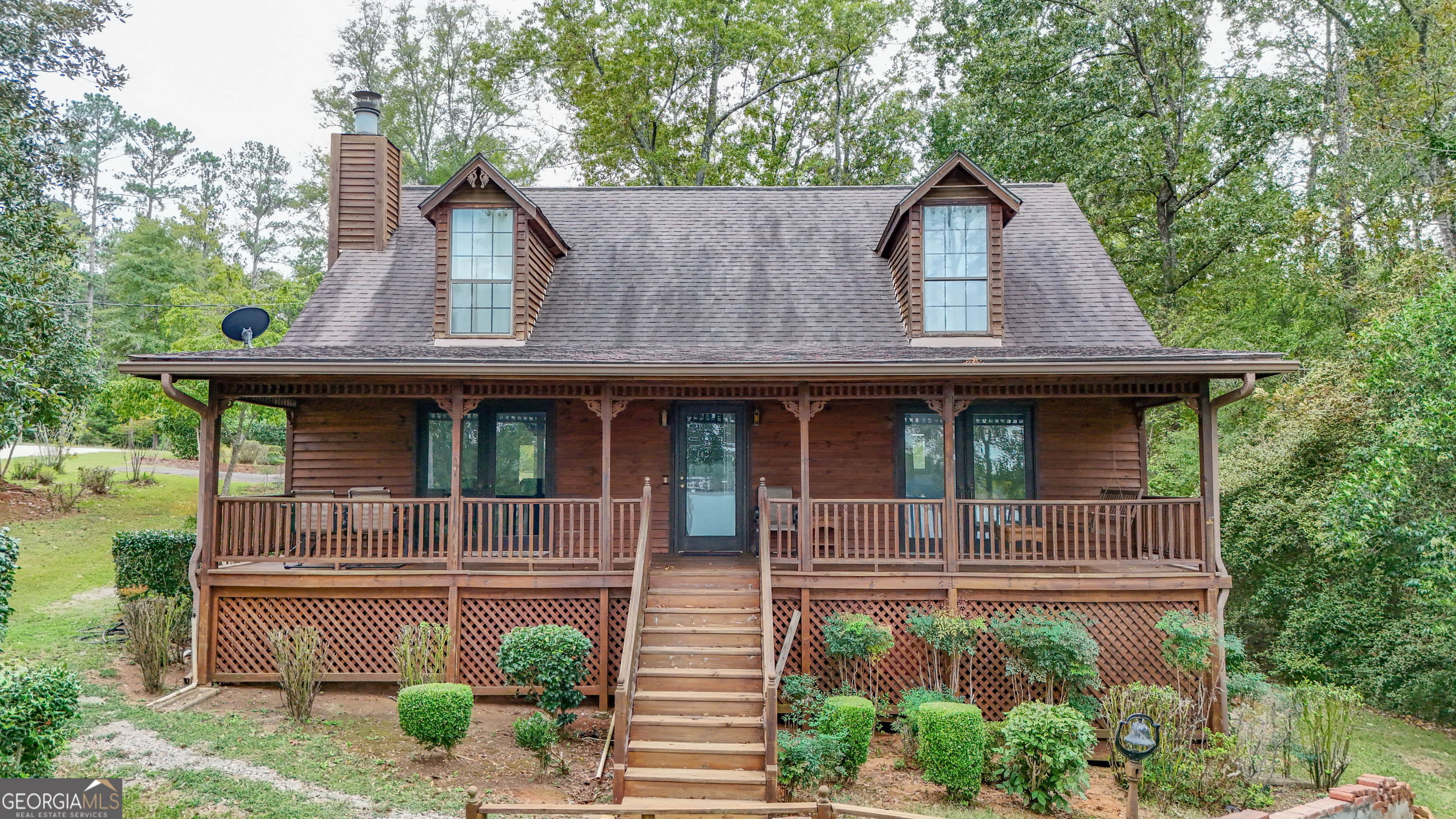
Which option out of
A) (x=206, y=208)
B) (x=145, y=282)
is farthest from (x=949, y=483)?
(x=206, y=208)

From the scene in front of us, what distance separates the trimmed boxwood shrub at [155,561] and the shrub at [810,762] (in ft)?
28.9

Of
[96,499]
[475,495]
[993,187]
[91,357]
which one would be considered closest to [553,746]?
[475,495]

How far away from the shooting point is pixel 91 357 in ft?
53.7

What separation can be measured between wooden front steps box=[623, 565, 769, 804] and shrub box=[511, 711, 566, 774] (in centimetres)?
74

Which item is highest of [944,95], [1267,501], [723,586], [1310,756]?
[944,95]

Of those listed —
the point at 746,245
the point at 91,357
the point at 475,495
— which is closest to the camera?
the point at 475,495

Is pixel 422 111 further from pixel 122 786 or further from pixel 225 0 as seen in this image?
pixel 122 786

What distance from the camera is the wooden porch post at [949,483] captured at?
9047 mm

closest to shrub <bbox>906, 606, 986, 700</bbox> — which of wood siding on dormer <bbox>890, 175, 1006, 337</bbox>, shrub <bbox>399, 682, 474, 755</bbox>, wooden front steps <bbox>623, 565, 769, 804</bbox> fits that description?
wooden front steps <bbox>623, 565, 769, 804</bbox>

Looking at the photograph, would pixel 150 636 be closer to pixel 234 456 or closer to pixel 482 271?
pixel 482 271

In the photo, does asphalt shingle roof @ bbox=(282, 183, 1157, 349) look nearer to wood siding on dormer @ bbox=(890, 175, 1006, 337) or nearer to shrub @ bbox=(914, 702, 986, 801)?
wood siding on dormer @ bbox=(890, 175, 1006, 337)

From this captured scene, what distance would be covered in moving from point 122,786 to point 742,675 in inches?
199

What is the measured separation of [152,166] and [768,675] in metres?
47.2

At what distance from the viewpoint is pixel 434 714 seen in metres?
6.98
